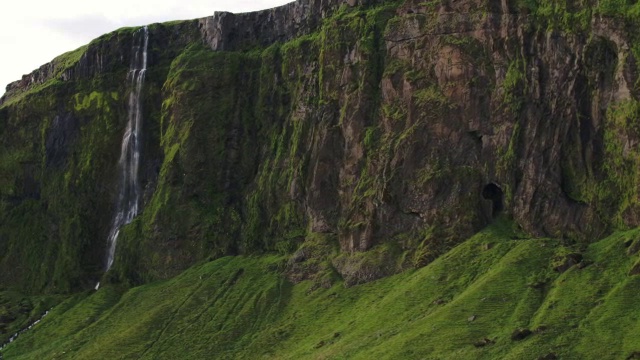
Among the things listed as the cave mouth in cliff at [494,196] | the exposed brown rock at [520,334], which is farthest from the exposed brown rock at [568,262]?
the cave mouth in cliff at [494,196]

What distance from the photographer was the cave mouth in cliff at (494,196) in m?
158

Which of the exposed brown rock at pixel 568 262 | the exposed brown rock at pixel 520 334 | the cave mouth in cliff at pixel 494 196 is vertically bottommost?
the exposed brown rock at pixel 520 334

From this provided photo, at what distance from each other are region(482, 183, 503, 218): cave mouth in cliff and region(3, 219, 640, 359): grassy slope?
13.6 ft

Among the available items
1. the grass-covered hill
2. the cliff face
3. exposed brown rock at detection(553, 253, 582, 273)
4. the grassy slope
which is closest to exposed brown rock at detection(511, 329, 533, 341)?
the grass-covered hill

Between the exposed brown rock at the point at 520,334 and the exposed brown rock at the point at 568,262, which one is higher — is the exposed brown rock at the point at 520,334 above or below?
below

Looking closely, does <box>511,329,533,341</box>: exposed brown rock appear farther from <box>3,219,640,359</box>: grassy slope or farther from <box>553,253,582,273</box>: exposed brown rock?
<box>553,253,582,273</box>: exposed brown rock

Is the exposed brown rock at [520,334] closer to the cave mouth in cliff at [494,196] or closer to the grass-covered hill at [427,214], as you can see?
the grass-covered hill at [427,214]

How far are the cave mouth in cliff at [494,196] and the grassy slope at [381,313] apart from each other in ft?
13.6

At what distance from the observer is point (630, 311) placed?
117m

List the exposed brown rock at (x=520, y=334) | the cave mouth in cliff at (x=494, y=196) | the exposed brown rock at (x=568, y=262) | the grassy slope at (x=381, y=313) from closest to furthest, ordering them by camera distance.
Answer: the exposed brown rock at (x=520, y=334)
the grassy slope at (x=381, y=313)
the exposed brown rock at (x=568, y=262)
the cave mouth in cliff at (x=494, y=196)

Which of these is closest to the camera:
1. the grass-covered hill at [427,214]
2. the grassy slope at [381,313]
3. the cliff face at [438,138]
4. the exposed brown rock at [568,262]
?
the grassy slope at [381,313]

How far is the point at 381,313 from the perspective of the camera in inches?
5645

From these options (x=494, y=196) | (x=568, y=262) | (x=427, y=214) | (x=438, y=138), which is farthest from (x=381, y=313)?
(x=438, y=138)

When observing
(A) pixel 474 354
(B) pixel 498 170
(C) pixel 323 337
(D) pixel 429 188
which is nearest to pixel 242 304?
(C) pixel 323 337
